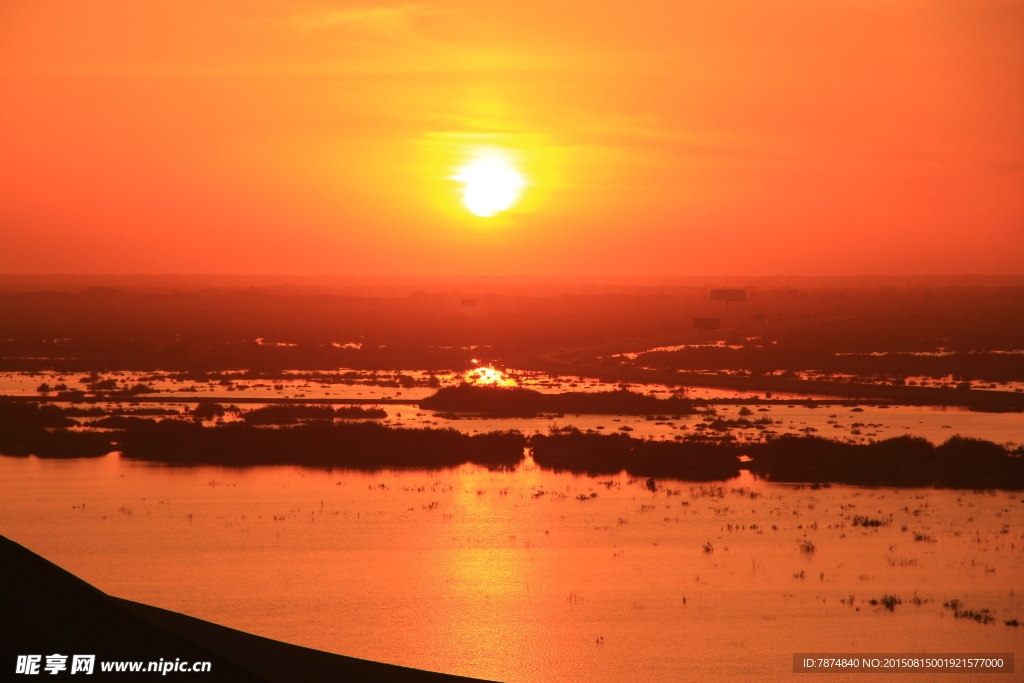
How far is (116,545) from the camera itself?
27328 mm

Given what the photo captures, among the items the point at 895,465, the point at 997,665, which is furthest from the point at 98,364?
the point at 997,665

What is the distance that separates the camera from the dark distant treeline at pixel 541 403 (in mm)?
54000

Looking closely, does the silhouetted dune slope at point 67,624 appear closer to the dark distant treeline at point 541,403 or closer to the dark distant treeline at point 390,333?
the dark distant treeline at point 541,403

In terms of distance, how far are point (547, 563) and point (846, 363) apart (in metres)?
62.9

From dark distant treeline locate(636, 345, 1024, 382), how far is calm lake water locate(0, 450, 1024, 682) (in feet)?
145

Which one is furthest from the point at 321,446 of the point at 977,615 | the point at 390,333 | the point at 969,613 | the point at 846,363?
the point at 390,333

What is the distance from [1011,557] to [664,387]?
41316mm

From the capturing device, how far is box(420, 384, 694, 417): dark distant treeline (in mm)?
54000

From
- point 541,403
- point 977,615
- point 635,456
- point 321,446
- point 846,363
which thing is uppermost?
point 846,363

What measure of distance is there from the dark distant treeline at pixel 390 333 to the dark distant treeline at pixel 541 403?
25.6 m

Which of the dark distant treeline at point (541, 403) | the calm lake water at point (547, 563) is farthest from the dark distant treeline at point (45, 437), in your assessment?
the dark distant treeline at point (541, 403)

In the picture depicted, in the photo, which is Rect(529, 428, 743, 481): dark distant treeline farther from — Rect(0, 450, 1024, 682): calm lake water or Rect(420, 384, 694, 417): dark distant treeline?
Rect(420, 384, 694, 417): dark distant treeline

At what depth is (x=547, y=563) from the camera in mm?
25578

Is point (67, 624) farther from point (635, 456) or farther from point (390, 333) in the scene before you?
point (390, 333)
